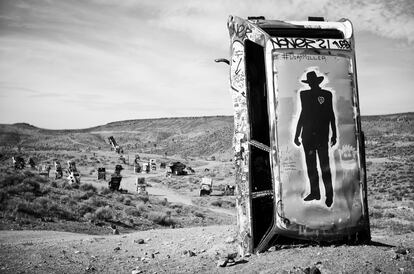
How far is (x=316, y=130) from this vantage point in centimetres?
496

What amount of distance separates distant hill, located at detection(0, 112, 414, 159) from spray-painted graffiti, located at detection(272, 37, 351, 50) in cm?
6649

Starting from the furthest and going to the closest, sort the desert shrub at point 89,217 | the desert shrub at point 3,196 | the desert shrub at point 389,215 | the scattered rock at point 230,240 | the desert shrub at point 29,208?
1. the desert shrub at point 389,215
2. the desert shrub at point 89,217
3. the desert shrub at point 3,196
4. the desert shrub at point 29,208
5. the scattered rock at point 230,240

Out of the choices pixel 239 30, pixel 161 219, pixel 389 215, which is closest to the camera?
pixel 239 30

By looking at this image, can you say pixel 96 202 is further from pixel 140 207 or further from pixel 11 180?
pixel 11 180

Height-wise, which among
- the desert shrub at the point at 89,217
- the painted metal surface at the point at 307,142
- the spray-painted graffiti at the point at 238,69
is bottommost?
the desert shrub at the point at 89,217

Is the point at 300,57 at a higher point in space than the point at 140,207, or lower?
higher

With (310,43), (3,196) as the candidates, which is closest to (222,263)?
(310,43)

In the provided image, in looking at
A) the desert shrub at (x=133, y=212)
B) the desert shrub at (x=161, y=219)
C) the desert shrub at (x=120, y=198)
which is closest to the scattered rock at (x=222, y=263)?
the desert shrub at (x=161, y=219)

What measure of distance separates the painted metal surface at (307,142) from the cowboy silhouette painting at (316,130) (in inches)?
0.6

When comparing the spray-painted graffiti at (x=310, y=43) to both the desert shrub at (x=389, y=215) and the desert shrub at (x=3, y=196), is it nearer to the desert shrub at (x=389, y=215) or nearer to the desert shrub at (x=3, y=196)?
the desert shrub at (x=389, y=215)

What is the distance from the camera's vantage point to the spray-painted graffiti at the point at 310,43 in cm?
502

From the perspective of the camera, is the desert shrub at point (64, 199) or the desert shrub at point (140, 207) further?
the desert shrub at point (140, 207)

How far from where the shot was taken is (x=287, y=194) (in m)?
4.80

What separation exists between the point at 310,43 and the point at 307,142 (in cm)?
155
